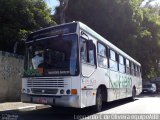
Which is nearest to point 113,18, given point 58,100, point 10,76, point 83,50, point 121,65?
point 121,65

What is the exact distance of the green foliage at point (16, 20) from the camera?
16578 mm

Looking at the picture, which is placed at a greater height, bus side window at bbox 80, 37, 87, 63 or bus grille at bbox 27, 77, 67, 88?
bus side window at bbox 80, 37, 87, 63

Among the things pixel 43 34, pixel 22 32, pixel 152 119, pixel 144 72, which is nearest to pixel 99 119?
pixel 152 119

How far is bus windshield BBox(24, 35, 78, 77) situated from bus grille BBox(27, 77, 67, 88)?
18cm

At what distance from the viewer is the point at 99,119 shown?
Result: 10.4 metres

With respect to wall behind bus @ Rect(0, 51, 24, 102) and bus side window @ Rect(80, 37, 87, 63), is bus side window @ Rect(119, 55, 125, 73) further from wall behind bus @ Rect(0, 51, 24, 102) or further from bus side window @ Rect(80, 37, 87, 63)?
bus side window @ Rect(80, 37, 87, 63)

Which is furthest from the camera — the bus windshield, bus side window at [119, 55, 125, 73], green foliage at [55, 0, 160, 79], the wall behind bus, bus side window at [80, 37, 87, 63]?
green foliage at [55, 0, 160, 79]

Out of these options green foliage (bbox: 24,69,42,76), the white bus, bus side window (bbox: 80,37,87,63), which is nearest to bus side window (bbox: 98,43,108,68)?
the white bus

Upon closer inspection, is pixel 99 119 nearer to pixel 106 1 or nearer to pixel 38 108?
pixel 38 108

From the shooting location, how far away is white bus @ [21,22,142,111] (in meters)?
10.1

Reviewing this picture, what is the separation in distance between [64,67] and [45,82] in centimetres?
94

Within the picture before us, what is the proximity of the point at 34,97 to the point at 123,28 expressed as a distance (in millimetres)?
19745

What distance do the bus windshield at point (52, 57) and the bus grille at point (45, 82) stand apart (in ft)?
0.60

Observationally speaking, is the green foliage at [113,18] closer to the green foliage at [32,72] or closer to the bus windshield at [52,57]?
the bus windshield at [52,57]
